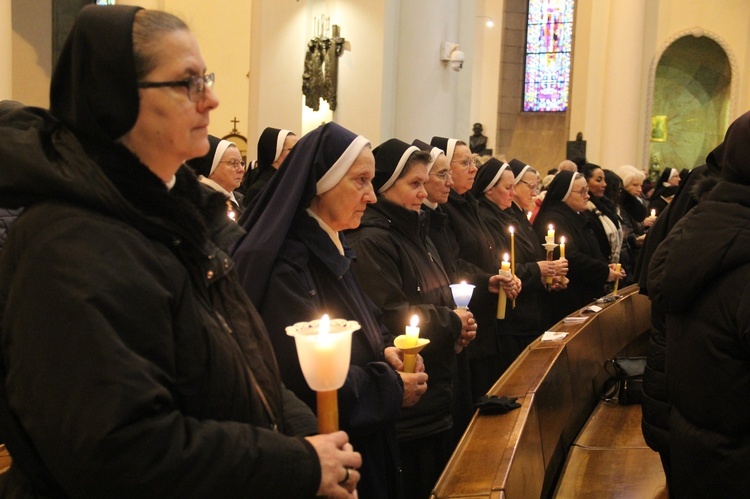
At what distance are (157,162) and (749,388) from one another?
204 cm

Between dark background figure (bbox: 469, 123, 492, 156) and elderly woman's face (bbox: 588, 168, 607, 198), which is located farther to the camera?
dark background figure (bbox: 469, 123, 492, 156)

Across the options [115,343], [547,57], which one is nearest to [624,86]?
[547,57]

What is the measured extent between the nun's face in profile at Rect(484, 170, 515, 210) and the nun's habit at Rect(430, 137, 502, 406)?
66 cm

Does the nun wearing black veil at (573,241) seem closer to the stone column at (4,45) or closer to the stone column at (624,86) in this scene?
the stone column at (4,45)

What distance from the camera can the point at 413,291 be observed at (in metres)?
3.91

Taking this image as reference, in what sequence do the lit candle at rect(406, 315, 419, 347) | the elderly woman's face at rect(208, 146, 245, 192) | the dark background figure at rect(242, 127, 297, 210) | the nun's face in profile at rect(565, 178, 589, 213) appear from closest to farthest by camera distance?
1. the lit candle at rect(406, 315, 419, 347)
2. the elderly woman's face at rect(208, 146, 245, 192)
3. the dark background figure at rect(242, 127, 297, 210)
4. the nun's face in profile at rect(565, 178, 589, 213)

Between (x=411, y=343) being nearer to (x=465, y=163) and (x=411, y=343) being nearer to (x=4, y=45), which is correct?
(x=465, y=163)

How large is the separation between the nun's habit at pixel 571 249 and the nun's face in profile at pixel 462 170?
1.55 metres

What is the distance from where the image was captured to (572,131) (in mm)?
19328

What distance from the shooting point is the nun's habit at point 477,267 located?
5121 mm

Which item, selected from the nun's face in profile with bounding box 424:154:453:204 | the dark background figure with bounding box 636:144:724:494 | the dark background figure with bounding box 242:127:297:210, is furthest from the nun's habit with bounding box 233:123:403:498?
the dark background figure with bounding box 242:127:297:210

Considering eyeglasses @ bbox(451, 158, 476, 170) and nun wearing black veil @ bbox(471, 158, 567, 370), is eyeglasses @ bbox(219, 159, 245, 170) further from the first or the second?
nun wearing black veil @ bbox(471, 158, 567, 370)

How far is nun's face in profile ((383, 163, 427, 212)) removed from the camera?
4.09 metres

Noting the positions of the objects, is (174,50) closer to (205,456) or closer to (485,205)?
(205,456)
